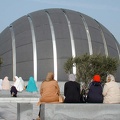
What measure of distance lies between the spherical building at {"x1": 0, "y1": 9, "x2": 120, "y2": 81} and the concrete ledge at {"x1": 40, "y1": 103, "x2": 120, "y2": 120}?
955 inches

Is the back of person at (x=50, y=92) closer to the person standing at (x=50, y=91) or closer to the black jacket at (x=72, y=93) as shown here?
the person standing at (x=50, y=91)

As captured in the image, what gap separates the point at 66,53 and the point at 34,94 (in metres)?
9.04

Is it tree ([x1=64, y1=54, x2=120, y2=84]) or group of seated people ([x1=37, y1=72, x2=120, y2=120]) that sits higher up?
tree ([x1=64, y1=54, x2=120, y2=84])

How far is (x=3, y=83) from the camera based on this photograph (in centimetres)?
3136

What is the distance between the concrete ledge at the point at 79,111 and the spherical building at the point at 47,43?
2425 cm

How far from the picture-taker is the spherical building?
3569 cm

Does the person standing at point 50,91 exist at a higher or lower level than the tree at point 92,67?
lower

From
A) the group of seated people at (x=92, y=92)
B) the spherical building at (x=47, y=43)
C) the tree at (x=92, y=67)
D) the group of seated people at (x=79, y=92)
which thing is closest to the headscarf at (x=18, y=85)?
the tree at (x=92, y=67)

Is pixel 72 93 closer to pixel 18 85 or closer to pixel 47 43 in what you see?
pixel 18 85

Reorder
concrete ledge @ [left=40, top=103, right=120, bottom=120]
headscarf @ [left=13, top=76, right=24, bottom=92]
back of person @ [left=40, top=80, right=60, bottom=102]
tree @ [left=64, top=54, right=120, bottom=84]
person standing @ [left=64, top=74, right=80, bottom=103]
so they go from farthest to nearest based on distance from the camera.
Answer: tree @ [left=64, top=54, right=120, bottom=84]
headscarf @ [left=13, top=76, right=24, bottom=92]
back of person @ [left=40, top=80, right=60, bottom=102]
person standing @ [left=64, top=74, right=80, bottom=103]
concrete ledge @ [left=40, top=103, right=120, bottom=120]

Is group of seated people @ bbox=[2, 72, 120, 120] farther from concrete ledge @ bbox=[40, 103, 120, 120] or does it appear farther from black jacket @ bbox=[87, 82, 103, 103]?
concrete ledge @ bbox=[40, 103, 120, 120]

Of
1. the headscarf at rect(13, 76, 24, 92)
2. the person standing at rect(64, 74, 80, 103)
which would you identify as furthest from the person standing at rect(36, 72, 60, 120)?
the headscarf at rect(13, 76, 24, 92)

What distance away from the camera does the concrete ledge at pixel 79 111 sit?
36.0 ft

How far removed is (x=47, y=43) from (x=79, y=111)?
25450 mm
